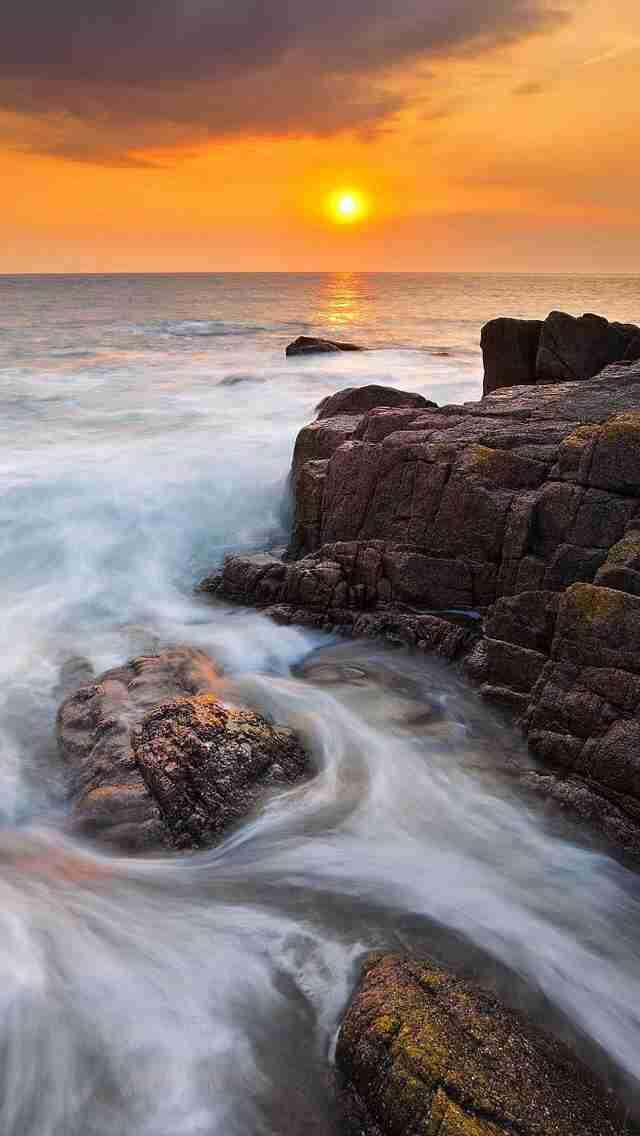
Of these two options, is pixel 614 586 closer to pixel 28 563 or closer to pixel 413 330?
pixel 28 563

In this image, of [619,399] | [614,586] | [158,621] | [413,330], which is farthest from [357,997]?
[413,330]

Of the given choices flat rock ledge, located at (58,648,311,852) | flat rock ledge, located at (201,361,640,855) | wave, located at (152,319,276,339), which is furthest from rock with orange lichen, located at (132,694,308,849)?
wave, located at (152,319,276,339)

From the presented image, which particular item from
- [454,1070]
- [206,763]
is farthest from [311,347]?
[454,1070]

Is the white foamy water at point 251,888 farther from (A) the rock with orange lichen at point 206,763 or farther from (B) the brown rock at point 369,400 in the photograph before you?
(B) the brown rock at point 369,400

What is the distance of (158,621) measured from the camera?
1113 cm

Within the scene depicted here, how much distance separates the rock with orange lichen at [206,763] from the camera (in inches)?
265

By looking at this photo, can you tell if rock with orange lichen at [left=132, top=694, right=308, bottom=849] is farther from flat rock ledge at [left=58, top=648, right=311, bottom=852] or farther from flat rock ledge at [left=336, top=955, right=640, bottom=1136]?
flat rock ledge at [left=336, top=955, right=640, bottom=1136]

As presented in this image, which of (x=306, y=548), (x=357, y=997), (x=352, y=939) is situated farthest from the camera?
(x=306, y=548)

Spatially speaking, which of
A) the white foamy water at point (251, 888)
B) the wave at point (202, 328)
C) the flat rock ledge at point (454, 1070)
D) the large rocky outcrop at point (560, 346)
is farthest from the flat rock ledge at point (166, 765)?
the wave at point (202, 328)

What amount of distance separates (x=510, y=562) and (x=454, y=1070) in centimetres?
598

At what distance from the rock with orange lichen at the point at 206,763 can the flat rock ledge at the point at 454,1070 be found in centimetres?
237

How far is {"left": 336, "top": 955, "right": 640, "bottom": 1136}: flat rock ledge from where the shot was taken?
3916 mm

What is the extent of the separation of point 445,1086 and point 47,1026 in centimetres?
266

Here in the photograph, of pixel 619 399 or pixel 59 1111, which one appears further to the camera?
pixel 619 399
